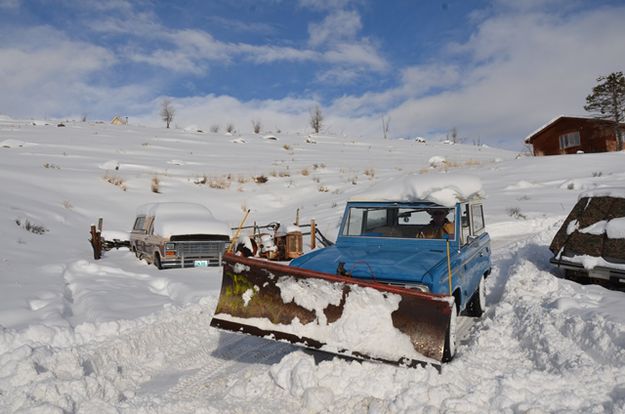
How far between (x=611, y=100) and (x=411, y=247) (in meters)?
38.5

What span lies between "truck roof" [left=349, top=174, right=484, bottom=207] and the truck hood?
726 millimetres

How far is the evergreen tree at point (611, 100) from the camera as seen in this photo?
36.3m

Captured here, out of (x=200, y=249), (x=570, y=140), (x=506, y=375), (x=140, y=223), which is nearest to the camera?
(x=506, y=375)

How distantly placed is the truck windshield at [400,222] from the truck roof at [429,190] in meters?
0.13

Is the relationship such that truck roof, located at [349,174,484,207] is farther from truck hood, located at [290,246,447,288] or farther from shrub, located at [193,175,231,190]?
shrub, located at [193,175,231,190]

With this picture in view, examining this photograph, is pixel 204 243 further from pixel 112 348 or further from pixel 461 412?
pixel 461 412

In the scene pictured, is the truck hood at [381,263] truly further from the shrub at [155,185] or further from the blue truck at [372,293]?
the shrub at [155,185]

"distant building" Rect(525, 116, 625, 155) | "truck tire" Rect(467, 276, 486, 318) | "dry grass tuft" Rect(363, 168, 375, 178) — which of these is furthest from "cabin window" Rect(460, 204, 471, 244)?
"distant building" Rect(525, 116, 625, 155)

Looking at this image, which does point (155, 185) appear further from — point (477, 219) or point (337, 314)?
point (337, 314)

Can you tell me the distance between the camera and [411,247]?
19.8 ft

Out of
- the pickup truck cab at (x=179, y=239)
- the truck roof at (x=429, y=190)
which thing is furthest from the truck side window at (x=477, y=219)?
the pickup truck cab at (x=179, y=239)

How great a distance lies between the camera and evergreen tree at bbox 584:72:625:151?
1431 inches

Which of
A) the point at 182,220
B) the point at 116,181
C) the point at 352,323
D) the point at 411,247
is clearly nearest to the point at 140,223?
the point at 182,220

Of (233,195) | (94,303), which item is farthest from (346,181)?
(94,303)
